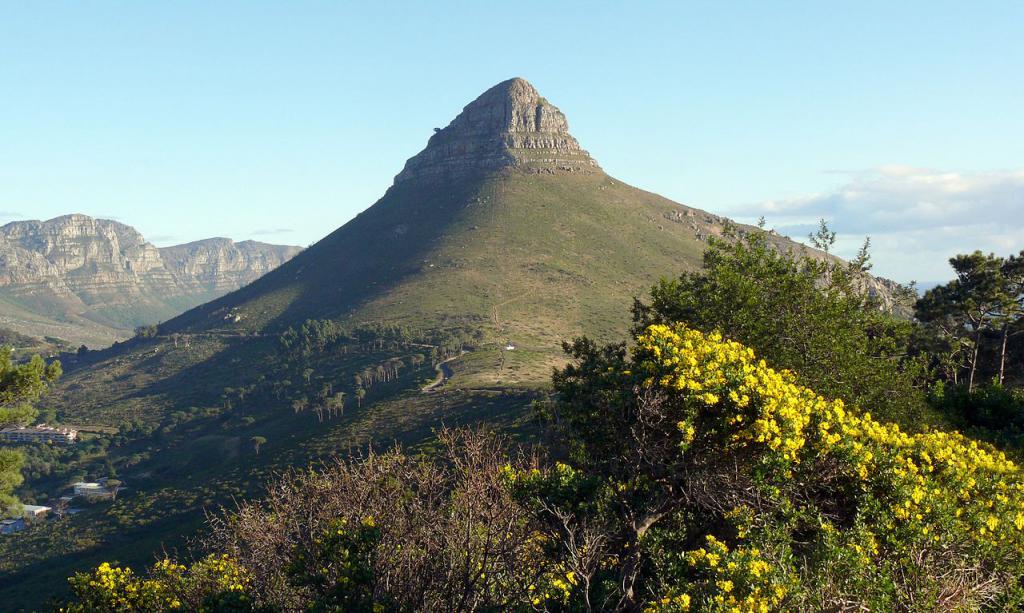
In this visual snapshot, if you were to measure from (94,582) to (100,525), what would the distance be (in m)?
61.3

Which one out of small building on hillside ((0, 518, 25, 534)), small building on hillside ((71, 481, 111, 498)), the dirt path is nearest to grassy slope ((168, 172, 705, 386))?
the dirt path

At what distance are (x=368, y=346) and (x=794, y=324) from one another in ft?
351

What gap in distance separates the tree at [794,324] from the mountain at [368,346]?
28.1 metres

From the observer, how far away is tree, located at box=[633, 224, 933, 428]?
16.4m

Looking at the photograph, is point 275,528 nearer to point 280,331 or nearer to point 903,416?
point 903,416

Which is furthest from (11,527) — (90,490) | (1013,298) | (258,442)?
(1013,298)

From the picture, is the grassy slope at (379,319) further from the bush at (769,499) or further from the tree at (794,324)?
the bush at (769,499)

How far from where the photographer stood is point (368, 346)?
11850 cm

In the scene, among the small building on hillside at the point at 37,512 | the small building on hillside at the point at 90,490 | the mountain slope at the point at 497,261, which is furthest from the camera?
the mountain slope at the point at 497,261

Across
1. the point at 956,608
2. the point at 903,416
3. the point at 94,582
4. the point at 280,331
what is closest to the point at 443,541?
the point at 956,608

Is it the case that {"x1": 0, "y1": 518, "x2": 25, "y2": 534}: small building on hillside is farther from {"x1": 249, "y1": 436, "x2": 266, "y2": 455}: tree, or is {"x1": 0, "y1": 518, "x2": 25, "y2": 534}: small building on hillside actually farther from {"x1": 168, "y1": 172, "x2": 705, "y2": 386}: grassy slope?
{"x1": 168, "y1": 172, "x2": 705, "y2": 386}: grassy slope

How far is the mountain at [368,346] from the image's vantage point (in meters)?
68.1

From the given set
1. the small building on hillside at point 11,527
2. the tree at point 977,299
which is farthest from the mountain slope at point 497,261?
the small building on hillside at point 11,527

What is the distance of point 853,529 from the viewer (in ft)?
31.7
